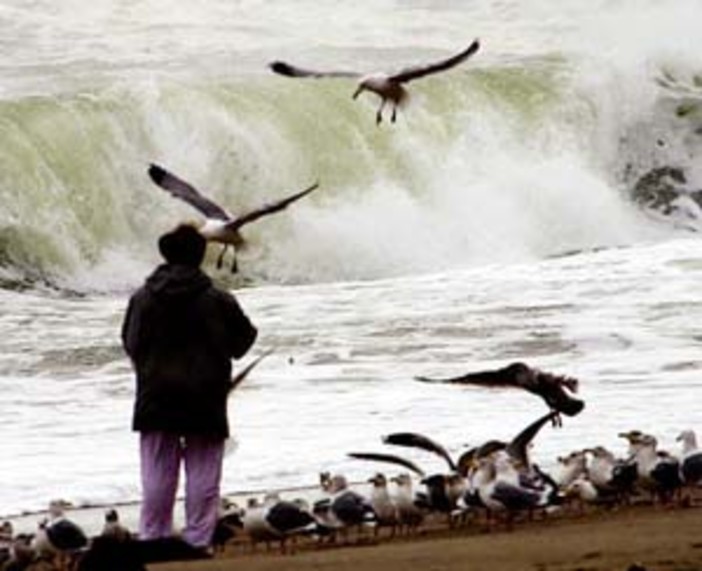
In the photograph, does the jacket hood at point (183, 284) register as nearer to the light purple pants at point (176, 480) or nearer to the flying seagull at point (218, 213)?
the light purple pants at point (176, 480)

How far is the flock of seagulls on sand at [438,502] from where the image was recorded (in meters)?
10.8

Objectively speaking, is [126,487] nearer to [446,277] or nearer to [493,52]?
[446,277]

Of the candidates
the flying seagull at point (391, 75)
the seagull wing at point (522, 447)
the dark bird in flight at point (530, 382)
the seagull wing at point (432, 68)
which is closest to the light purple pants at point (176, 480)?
the dark bird in flight at point (530, 382)

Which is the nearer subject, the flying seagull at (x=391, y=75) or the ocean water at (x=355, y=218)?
the flying seagull at (x=391, y=75)

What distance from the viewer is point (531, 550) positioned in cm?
977

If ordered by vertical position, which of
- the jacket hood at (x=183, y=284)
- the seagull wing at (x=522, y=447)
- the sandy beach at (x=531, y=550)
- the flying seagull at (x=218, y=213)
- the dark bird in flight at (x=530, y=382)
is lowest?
the sandy beach at (x=531, y=550)

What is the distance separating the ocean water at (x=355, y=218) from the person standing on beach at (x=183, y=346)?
4172mm

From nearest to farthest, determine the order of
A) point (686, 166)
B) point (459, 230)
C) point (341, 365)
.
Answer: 1. point (341, 365)
2. point (459, 230)
3. point (686, 166)

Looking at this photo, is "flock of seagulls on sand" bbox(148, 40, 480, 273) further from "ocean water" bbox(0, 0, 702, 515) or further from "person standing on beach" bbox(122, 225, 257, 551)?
"ocean water" bbox(0, 0, 702, 515)

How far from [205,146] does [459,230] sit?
330 centimetres

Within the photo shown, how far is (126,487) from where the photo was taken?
14.2 meters

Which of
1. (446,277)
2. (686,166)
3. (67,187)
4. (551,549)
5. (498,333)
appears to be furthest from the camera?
(686,166)

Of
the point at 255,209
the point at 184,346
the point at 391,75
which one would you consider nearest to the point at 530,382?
the point at 255,209

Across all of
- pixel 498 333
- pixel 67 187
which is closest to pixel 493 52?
pixel 67 187
